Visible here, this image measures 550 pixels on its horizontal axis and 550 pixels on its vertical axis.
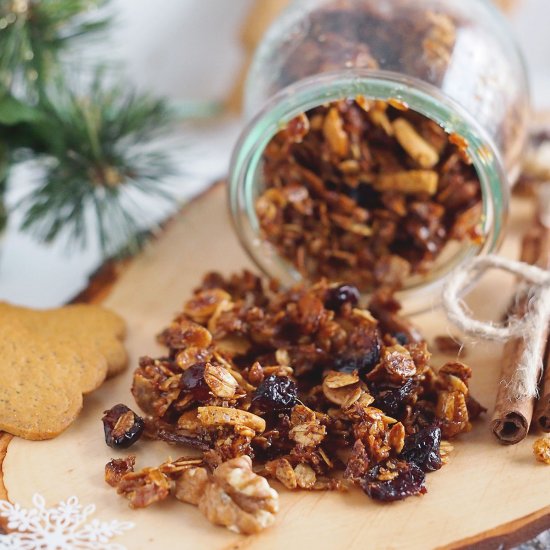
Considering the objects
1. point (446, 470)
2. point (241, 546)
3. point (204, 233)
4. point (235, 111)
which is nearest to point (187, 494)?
point (241, 546)

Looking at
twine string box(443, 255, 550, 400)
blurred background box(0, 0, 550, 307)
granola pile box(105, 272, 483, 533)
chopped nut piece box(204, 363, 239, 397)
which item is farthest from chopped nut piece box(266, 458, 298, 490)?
blurred background box(0, 0, 550, 307)

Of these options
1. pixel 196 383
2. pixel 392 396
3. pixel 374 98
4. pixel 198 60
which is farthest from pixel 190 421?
pixel 198 60

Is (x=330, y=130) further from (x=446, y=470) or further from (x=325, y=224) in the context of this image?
(x=446, y=470)

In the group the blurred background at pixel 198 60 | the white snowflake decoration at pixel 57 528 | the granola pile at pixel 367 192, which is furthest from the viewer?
the blurred background at pixel 198 60

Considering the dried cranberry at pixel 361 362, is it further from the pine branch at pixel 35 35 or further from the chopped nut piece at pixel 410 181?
the pine branch at pixel 35 35

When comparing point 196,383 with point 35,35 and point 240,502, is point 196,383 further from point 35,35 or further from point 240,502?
point 35,35

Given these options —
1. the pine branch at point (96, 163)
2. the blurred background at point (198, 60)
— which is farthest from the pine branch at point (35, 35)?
the blurred background at point (198, 60)
